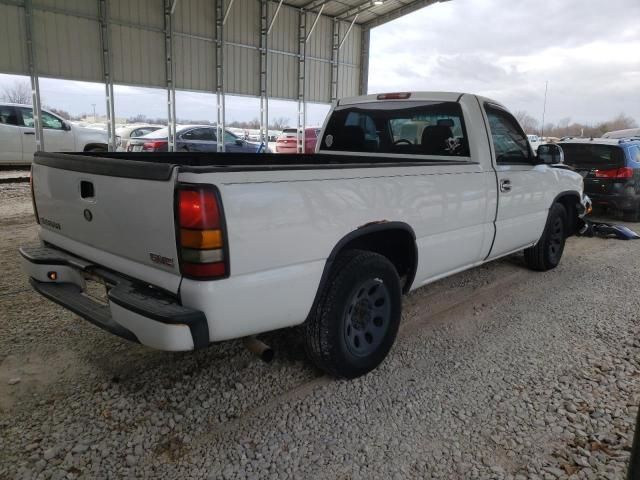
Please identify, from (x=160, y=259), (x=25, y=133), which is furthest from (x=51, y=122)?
(x=160, y=259)

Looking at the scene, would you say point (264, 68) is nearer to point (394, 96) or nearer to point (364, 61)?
point (364, 61)

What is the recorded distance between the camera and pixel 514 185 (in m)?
4.61

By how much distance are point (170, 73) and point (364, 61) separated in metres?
8.38

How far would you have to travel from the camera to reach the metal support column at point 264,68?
16.3m

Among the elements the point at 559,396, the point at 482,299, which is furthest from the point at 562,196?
the point at 559,396

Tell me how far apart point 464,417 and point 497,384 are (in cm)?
51

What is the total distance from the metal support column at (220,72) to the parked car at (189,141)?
32 cm

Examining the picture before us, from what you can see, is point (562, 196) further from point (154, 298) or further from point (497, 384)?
point (154, 298)

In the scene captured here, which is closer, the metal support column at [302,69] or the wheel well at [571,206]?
the wheel well at [571,206]

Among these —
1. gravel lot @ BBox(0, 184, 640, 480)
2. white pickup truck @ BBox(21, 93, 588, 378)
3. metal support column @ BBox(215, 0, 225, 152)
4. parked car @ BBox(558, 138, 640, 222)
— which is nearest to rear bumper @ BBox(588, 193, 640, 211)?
parked car @ BBox(558, 138, 640, 222)

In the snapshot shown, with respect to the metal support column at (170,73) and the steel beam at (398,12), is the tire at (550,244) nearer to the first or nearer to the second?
the metal support column at (170,73)

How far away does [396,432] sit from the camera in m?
2.68

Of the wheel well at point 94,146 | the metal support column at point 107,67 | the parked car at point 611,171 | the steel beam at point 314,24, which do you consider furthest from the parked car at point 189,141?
the parked car at point 611,171

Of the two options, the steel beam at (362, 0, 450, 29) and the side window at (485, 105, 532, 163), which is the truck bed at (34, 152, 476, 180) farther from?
the steel beam at (362, 0, 450, 29)
